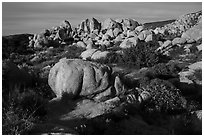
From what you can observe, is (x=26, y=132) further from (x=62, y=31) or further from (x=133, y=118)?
(x=62, y=31)

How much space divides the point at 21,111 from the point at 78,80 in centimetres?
301

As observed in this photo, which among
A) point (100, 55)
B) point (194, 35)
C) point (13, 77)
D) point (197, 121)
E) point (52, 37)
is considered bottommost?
point (52, 37)

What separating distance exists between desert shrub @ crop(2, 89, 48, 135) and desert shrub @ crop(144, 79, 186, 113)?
3543mm

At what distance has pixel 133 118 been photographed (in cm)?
1043

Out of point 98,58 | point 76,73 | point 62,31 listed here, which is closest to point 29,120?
point 76,73

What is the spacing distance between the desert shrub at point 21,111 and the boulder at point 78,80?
3.00 feet

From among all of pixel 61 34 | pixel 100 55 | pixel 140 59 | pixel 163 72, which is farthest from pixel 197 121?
pixel 61 34

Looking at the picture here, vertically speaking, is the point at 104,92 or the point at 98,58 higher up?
the point at 104,92

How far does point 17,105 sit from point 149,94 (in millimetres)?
4696

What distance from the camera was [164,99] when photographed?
38.0 feet

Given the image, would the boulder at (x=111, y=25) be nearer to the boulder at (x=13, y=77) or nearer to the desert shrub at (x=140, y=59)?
the desert shrub at (x=140, y=59)

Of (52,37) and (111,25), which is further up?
(111,25)

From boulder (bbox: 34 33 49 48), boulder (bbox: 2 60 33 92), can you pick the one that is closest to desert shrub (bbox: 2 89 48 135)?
boulder (bbox: 2 60 33 92)

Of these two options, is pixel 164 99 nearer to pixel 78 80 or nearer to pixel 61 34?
pixel 78 80
